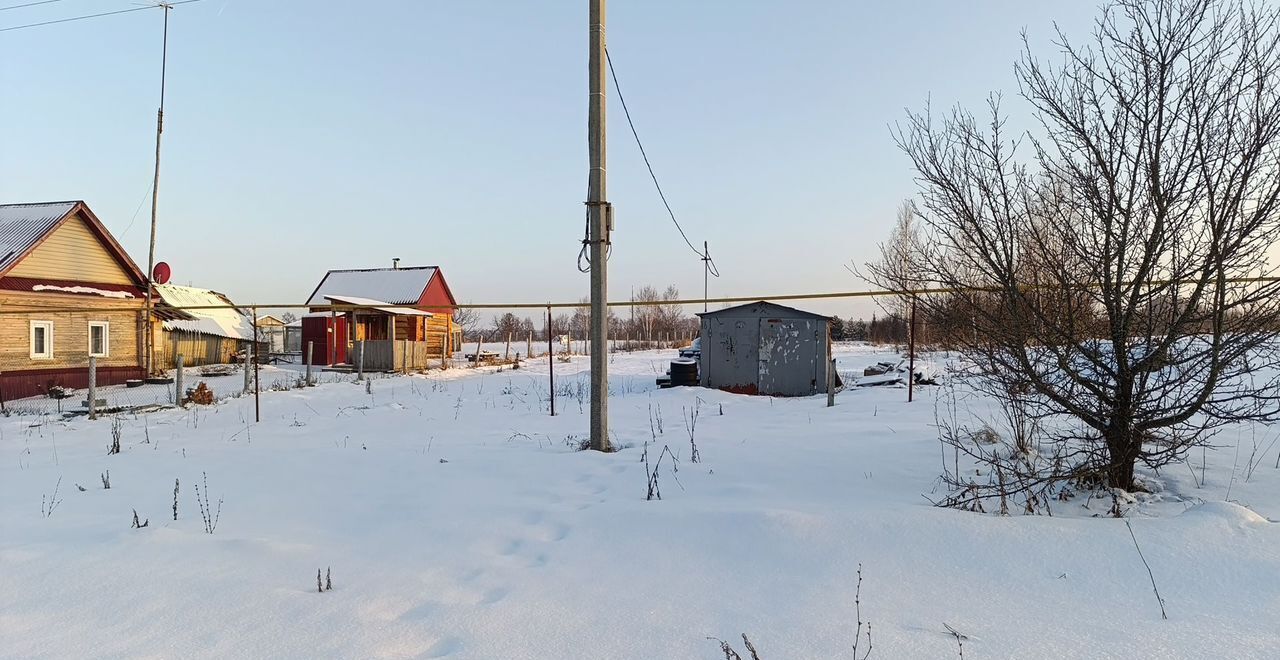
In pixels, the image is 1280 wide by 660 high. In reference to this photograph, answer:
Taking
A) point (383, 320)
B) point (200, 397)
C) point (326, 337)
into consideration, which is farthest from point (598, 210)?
point (326, 337)

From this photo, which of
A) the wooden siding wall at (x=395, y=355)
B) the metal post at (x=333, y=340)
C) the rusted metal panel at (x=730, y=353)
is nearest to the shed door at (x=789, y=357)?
the rusted metal panel at (x=730, y=353)

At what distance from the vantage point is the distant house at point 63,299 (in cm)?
1530

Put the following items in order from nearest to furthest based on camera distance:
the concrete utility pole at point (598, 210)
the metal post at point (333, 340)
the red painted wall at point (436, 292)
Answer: the concrete utility pole at point (598, 210)
the metal post at point (333, 340)
the red painted wall at point (436, 292)

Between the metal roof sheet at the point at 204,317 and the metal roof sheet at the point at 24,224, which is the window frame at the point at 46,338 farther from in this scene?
the metal roof sheet at the point at 204,317

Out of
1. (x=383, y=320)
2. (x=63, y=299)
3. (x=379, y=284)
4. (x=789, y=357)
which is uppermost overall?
(x=379, y=284)

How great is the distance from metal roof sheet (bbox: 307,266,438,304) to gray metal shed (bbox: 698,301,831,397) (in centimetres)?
2127

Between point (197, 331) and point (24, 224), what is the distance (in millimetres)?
11605

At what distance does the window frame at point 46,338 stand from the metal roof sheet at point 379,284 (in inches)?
581

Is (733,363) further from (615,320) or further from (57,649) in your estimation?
→ (615,320)

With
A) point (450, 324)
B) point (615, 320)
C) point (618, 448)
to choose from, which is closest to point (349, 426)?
point (618, 448)

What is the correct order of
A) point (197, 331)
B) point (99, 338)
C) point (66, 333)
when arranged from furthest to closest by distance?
point (197, 331) < point (99, 338) < point (66, 333)

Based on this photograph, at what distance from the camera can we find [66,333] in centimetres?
1650

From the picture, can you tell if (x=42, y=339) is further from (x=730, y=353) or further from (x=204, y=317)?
(x=730, y=353)

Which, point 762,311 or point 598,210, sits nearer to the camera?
point 598,210
